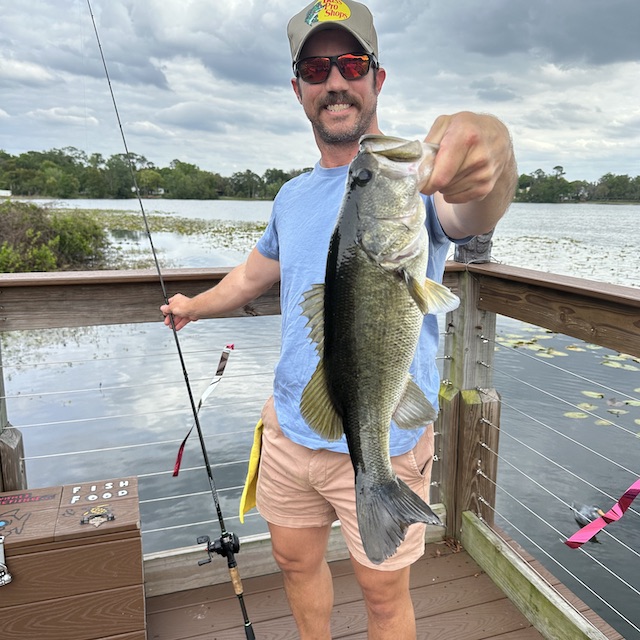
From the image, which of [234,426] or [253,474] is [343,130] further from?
[234,426]

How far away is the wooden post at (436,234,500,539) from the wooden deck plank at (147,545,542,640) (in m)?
0.36

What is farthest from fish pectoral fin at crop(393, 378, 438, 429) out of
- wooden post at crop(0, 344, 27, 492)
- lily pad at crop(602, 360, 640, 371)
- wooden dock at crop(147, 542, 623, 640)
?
lily pad at crop(602, 360, 640, 371)

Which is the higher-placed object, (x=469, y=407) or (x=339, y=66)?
(x=339, y=66)

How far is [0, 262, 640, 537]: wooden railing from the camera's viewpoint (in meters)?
1.82

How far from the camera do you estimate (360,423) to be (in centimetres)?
126

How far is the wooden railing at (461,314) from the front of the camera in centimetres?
182

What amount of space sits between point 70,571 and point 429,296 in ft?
5.69

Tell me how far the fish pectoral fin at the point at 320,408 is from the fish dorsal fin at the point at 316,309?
0.08 metres

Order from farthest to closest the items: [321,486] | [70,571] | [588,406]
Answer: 1. [588,406]
2. [70,571]
3. [321,486]

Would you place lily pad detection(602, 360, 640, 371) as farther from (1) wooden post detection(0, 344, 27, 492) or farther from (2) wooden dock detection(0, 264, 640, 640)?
(1) wooden post detection(0, 344, 27, 492)

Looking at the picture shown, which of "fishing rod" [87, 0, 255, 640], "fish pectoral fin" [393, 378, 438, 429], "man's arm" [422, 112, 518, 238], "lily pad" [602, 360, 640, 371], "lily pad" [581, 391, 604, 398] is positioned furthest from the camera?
"lily pad" [602, 360, 640, 371]

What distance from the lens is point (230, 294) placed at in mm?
2068

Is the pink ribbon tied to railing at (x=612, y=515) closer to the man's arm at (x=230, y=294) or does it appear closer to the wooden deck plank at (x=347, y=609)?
the wooden deck plank at (x=347, y=609)

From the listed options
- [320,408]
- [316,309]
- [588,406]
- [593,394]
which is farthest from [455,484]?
[593,394]
